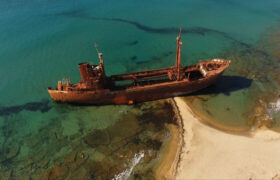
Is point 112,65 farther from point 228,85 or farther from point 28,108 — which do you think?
point 228,85

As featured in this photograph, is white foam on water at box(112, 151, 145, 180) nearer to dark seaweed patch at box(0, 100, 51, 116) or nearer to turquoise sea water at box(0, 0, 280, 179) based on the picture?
turquoise sea water at box(0, 0, 280, 179)

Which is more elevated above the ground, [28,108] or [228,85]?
[228,85]

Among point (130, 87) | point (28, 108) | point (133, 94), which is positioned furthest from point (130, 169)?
point (28, 108)

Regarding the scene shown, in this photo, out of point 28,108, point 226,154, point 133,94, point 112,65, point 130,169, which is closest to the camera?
point 130,169

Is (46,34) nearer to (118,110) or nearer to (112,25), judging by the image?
(112,25)

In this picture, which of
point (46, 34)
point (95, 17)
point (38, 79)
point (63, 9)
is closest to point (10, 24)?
point (46, 34)

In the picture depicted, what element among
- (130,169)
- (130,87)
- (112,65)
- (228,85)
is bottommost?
(130,169)

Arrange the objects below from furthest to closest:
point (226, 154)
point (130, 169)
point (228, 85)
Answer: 1. point (228, 85)
2. point (226, 154)
3. point (130, 169)
